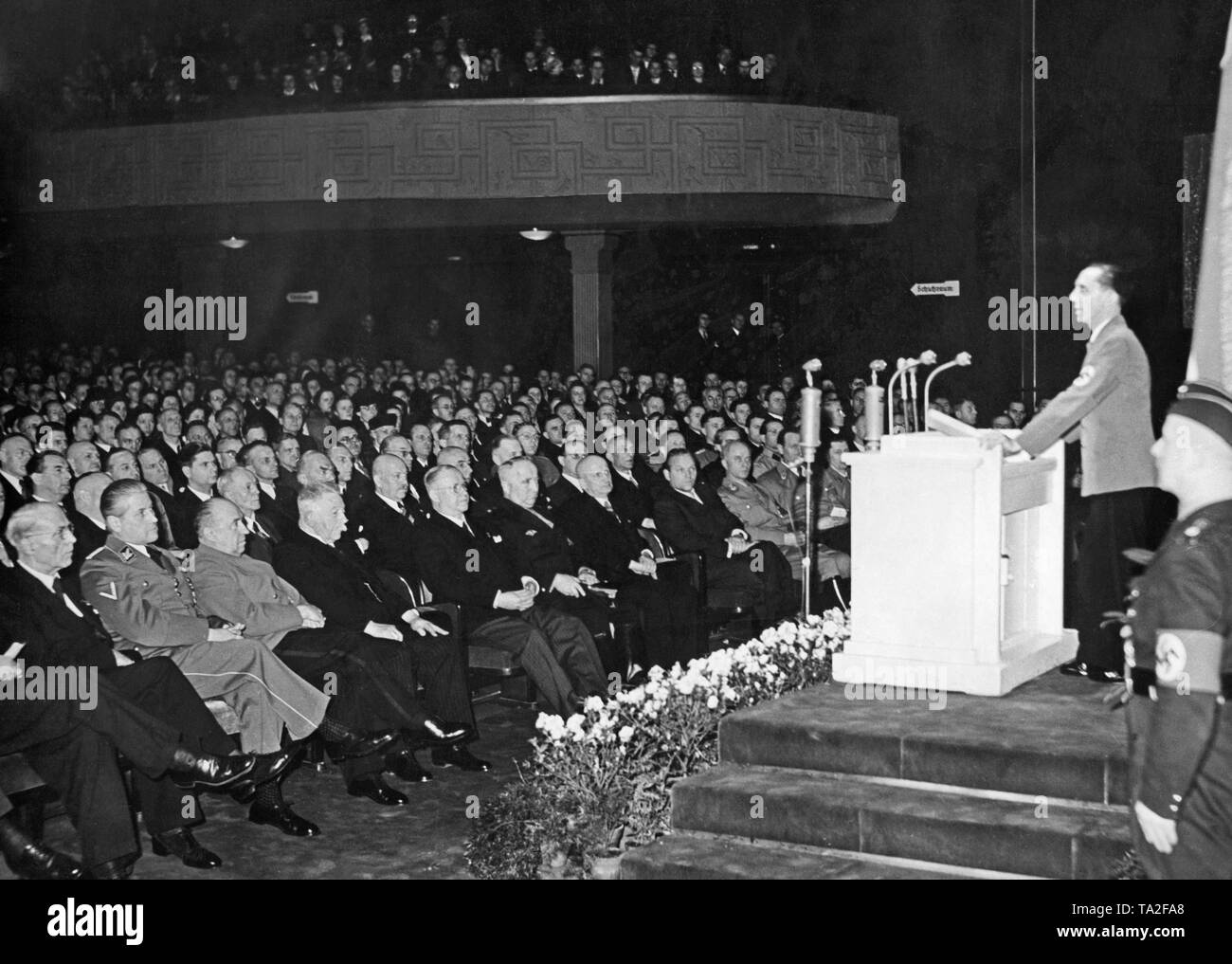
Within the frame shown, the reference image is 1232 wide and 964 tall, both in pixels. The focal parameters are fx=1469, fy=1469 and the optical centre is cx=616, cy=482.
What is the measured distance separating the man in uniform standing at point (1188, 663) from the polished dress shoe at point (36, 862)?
3161 mm

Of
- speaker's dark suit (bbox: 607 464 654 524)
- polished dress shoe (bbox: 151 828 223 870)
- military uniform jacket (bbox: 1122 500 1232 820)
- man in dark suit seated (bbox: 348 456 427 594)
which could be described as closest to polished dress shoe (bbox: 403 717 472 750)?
man in dark suit seated (bbox: 348 456 427 594)

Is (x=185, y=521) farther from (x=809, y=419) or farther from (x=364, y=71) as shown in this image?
(x=364, y=71)

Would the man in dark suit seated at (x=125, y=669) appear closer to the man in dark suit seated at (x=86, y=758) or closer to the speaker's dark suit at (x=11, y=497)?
the man in dark suit seated at (x=86, y=758)

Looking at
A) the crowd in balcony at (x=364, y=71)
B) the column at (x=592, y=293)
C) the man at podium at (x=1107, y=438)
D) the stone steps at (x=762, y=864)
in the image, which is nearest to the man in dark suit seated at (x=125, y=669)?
the stone steps at (x=762, y=864)

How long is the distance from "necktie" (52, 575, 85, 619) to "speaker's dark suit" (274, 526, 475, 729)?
930 millimetres

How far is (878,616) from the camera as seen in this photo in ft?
16.2

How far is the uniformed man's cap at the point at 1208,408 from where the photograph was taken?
9.14 feet

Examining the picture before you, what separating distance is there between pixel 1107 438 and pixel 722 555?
3.12 metres

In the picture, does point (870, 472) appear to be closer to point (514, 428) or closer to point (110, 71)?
point (514, 428)

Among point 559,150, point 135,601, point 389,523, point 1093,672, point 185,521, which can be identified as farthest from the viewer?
point 559,150

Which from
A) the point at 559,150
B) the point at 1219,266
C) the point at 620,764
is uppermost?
the point at 559,150

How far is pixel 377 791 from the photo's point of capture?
5.61m

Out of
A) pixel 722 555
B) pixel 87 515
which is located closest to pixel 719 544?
pixel 722 555

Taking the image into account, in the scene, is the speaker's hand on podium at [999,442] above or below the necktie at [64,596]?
above
